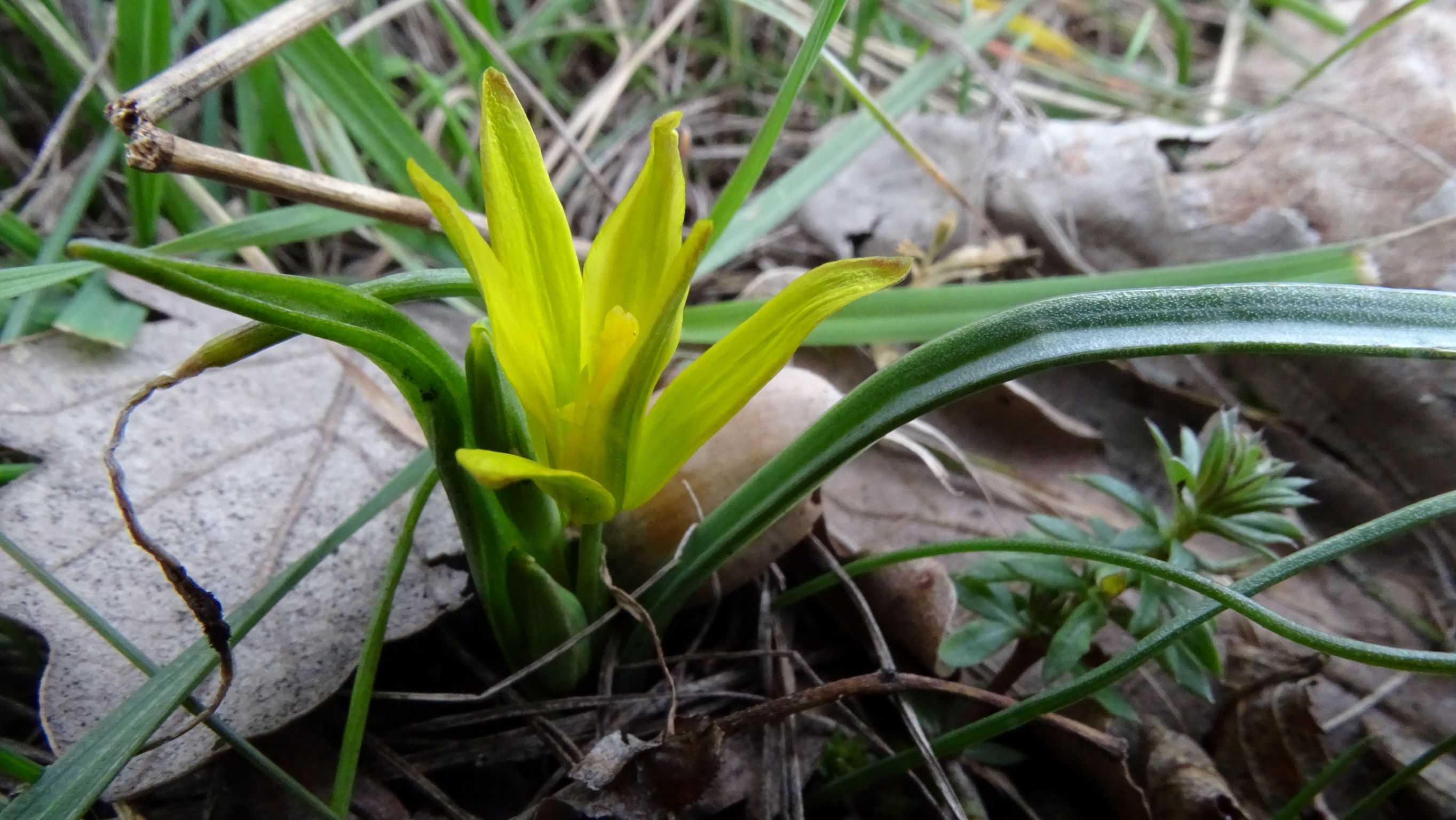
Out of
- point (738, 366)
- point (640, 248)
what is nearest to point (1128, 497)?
point (738, 366)

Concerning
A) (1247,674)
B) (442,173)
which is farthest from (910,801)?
(442,173)

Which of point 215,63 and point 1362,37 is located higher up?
point 1362,37

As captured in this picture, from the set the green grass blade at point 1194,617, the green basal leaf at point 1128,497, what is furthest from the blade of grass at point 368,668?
the green basal leaf at point 1128,497

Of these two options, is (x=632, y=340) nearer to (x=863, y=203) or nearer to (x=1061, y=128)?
(x=863, y=203)

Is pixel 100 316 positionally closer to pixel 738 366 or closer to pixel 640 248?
pixel 640 248

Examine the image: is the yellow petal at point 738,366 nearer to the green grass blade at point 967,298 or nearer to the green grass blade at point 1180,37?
the green grass blade at point 967,298
